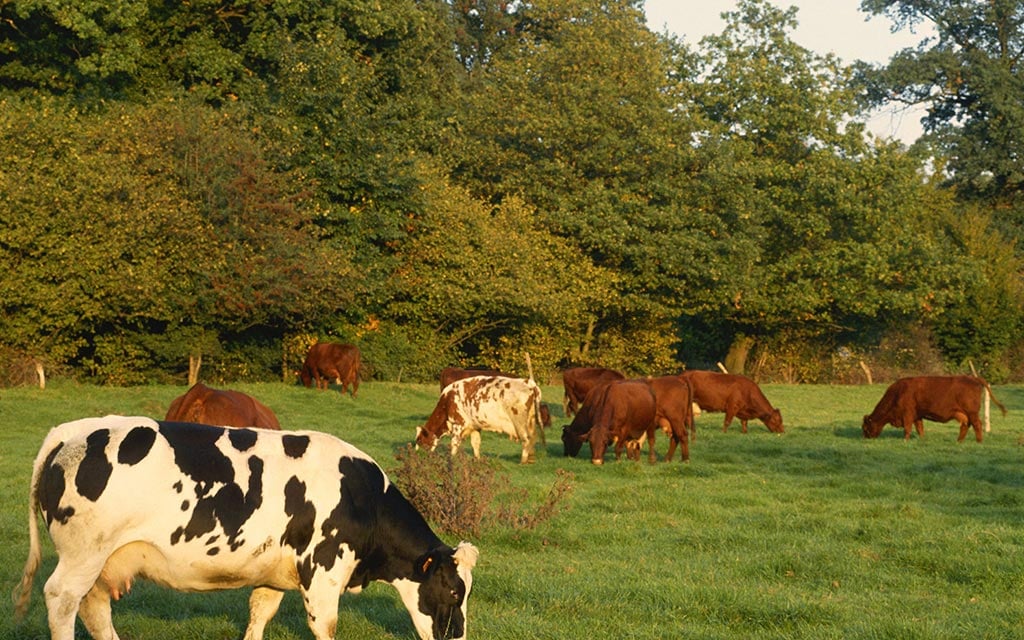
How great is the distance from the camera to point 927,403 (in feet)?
80.5

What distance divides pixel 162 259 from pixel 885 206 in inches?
1121

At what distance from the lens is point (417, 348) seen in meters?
40.0

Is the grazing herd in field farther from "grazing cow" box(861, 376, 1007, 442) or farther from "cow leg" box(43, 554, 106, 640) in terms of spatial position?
"grazing cow" box(861, 376, 1007, 442)

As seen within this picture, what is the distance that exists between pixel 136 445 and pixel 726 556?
6334 mm

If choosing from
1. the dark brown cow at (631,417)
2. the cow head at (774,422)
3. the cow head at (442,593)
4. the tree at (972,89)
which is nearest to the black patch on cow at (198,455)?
the cow head at (442,593)

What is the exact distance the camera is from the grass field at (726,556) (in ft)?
28.4

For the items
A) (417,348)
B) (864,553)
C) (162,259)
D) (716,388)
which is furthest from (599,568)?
(417,348)

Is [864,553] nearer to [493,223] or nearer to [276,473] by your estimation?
[276,473]

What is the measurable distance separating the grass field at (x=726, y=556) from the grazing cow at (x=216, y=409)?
86.5 inches

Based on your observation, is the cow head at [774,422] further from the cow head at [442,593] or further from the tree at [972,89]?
the tree at [972,89]

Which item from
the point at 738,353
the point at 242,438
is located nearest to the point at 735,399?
the point at 242,438

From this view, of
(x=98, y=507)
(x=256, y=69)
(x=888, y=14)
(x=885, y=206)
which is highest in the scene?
(x=888, y=14)

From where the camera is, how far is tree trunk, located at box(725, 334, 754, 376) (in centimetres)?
4975

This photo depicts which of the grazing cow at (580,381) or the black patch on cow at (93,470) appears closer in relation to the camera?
the black patch on cow at (93,470)
